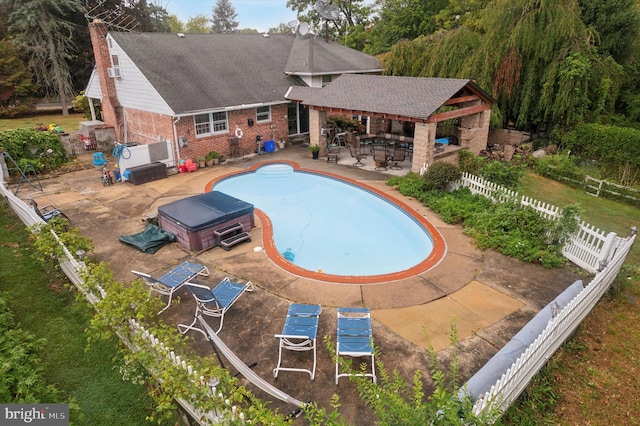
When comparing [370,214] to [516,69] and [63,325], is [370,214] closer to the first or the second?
[63,325]

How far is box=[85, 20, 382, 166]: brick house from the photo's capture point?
1734 centimetres

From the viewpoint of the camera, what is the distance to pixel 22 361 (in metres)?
5.93

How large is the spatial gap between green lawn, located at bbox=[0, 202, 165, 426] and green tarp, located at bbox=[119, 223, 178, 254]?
1.83 m

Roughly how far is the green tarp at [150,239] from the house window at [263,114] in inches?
425

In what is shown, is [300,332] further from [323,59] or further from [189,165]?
[323,59]

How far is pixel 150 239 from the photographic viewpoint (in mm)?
9992

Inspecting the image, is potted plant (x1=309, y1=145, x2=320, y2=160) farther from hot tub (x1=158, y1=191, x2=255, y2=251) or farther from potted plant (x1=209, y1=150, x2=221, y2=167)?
hot tub (x1=158, y1=191, x2=255, y2=251)

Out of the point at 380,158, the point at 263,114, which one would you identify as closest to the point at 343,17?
the point at 263,114

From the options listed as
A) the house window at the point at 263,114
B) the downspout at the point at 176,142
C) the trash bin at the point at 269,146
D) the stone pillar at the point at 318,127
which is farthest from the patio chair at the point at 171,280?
the house window at the point at 263,114

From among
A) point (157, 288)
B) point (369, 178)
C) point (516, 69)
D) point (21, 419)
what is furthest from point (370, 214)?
point (516, 69)

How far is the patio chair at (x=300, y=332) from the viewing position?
5.88 metres

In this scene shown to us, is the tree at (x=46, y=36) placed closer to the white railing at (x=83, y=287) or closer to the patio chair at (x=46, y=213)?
the white railing at (x=83, y=287)

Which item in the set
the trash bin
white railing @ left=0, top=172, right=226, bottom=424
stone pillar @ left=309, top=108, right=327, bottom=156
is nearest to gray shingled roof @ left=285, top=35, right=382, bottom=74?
stone pillar @ left=309, top=108, right=327, bottom=156

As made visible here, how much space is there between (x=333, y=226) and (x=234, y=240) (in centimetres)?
361
